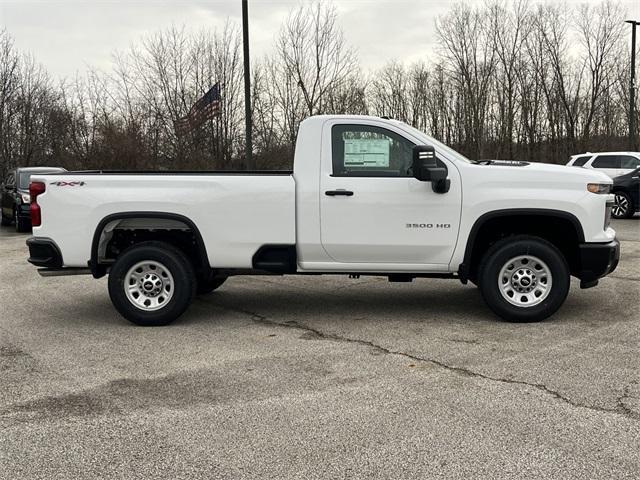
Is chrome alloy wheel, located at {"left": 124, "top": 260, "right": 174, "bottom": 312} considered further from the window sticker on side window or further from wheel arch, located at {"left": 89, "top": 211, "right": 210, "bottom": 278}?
the window sticker on side window

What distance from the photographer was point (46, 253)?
6.27 meters

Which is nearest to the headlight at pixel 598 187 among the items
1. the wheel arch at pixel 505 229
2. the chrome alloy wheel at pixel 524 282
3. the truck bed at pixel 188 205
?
the wheel arch at pixel 505 229

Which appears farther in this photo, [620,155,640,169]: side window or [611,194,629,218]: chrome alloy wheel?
[620,155,640,169]: side window

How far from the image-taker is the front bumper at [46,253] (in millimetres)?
6266

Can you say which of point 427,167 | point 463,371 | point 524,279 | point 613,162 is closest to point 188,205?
point 427,167

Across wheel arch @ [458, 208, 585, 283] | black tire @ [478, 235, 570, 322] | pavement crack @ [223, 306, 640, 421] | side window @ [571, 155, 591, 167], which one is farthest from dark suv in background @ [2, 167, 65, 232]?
side window @ [571, 155, 591, 167]

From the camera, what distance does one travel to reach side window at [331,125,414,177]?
20.3 feet

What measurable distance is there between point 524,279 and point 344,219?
1.86m

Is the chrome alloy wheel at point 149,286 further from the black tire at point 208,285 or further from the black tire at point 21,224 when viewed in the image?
the black tire at point 21,224

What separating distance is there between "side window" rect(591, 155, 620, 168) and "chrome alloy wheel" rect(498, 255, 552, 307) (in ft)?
44.1

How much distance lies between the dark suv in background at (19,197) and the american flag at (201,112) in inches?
334

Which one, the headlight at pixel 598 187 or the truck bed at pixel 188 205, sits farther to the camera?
the truck bed at pixel 188 205

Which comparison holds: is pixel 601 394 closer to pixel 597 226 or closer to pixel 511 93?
pixel 597 226

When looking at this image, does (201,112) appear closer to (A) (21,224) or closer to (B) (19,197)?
(B) (19,197)
